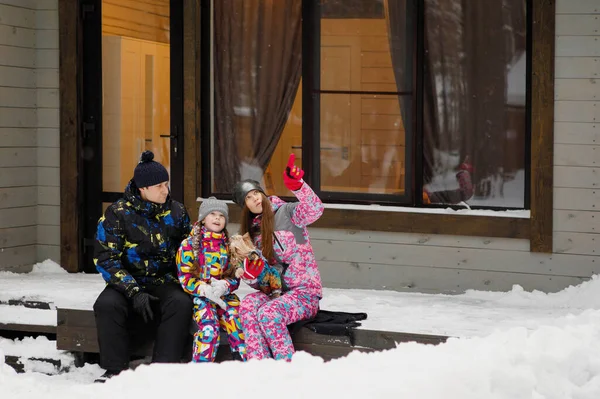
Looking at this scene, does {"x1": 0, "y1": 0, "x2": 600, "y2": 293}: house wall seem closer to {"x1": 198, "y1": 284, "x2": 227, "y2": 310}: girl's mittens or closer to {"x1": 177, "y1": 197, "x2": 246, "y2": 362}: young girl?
{"x1": 177, "y1": 197, "x2": 246, "y2": 362}: young girl

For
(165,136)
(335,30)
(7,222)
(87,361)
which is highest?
(335,30)

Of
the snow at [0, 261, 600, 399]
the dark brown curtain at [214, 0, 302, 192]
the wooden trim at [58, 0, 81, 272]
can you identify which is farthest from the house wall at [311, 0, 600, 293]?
the wooden trim at [58, 0, 81, 272]

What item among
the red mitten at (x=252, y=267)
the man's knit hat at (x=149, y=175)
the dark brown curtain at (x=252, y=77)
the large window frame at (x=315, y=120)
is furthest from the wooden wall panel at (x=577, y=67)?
the man's knit hat at (x=149, y=175)

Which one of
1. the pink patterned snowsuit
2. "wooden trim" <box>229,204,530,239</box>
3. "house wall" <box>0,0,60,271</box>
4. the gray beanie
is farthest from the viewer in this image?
"house wall" <box>0,0,60,271</box>

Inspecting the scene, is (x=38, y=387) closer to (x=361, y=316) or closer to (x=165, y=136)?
(x=361, y=316)

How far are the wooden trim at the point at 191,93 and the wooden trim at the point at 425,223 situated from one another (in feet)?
3.45

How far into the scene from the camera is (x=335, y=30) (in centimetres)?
953

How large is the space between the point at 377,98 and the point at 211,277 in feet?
9.02

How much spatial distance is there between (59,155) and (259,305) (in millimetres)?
3686

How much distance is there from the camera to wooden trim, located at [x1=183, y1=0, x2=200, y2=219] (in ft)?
32.1

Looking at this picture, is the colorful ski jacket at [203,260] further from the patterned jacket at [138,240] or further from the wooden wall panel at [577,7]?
the wooden wall panel at [577,7]

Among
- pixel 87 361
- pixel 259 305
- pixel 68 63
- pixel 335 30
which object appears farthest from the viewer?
pixel 68 63

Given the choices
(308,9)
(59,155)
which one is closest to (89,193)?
(59,155)

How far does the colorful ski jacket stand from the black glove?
22 centimetres
